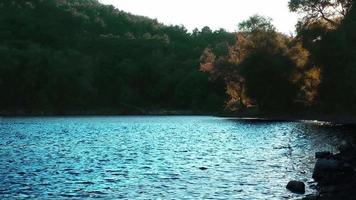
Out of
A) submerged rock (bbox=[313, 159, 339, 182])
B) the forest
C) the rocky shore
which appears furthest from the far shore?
the rocky shore

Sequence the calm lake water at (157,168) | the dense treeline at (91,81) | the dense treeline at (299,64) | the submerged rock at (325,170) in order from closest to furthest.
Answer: the calm lake water at (157,168) < the submerged rock at (325,170) < the dense treeline at (299,64) < the dense treeline at (91,81)

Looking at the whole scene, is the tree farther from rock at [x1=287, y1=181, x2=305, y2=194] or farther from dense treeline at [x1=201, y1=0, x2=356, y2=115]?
rock at [x1=287, y1=181, x2=305, y2=194]

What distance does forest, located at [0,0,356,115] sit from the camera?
3273 inches

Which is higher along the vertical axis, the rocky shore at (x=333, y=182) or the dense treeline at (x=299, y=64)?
the dense treeline at (x=299, y=64)

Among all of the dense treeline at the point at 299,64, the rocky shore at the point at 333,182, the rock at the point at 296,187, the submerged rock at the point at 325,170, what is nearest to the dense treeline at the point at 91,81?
the dense treeline at the point at 299,64

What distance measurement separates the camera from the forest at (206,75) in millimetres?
83125

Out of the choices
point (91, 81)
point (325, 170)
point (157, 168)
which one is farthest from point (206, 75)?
point (325, 170)

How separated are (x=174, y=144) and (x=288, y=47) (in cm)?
6089

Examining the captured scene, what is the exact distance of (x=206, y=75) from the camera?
178750 mm

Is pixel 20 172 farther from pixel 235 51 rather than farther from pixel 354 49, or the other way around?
pixel 235 51

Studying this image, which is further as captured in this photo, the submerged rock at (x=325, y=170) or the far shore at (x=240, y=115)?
the far shore at (x=240, y=115)

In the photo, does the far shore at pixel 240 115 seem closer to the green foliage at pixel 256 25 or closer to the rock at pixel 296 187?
the green foliage at pixel 256 25

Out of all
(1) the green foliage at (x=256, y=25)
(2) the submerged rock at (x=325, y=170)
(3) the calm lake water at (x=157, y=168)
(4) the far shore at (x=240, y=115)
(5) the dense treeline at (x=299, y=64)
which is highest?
(1) the green foliage at (x=256, y=25)

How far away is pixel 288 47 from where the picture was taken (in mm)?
107500
